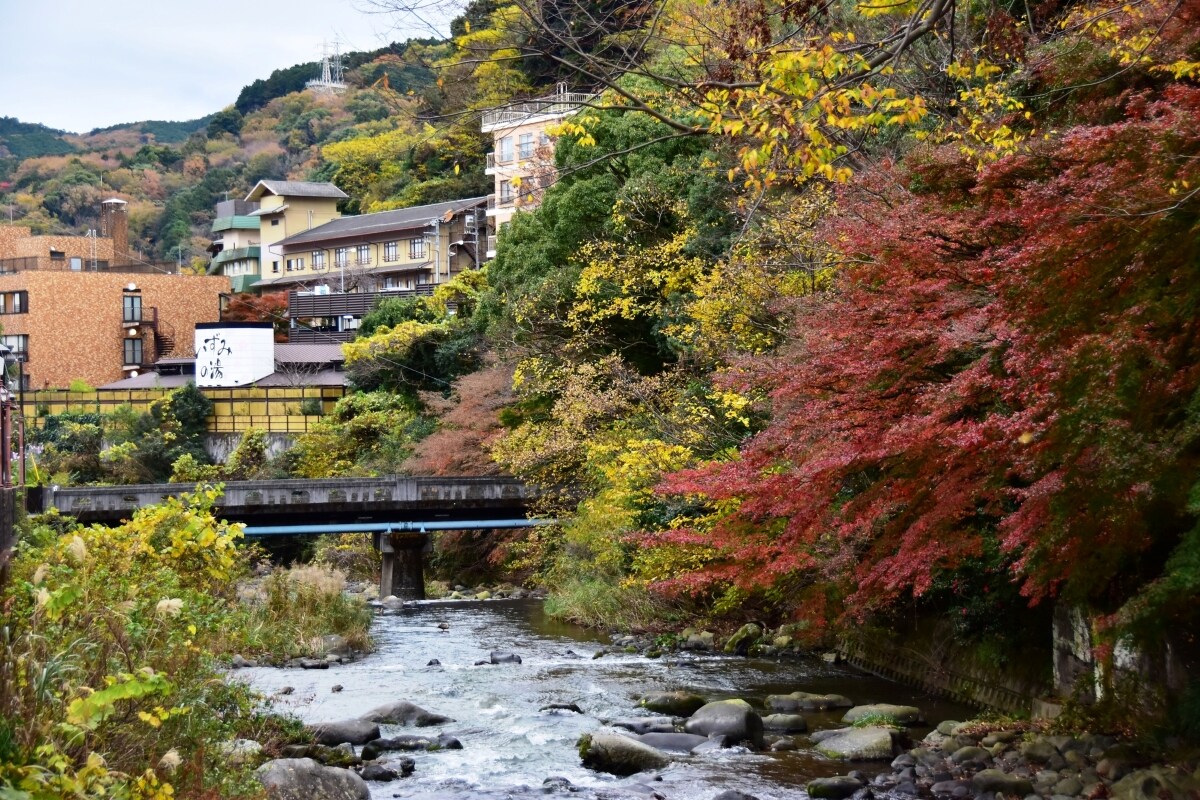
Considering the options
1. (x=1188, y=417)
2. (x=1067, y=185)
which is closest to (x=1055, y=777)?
(x=1188, y=417)

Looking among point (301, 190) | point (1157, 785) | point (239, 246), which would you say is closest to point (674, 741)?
point (1157, 785)

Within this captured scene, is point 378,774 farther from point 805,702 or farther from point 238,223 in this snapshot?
point 238,223

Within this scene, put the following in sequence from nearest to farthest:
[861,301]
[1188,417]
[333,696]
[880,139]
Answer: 1. [1188,417]
2. [861,301]
3. [333,696]
4. [880,139]

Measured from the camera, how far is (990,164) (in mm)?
12992

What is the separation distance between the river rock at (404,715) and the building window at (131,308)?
1932 inches

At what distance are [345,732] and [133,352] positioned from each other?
50440 mm

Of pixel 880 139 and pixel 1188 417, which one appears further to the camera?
pixel 880 139

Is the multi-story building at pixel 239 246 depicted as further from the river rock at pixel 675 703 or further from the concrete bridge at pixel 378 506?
the river rock at pixel 675 703

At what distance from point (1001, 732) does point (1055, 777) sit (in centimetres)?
179

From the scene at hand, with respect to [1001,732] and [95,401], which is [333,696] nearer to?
[1001,732]

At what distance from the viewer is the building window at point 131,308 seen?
59688mm

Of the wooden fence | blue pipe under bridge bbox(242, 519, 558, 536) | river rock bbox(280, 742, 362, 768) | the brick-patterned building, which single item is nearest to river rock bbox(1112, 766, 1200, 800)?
river rock bbox(280, 742, 362, 768)

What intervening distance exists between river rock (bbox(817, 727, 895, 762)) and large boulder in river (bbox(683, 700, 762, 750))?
30.6 inches

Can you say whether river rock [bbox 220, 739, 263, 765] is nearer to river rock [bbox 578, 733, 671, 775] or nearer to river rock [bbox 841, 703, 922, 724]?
river rock [bbox 578, 733, 671, 775]
